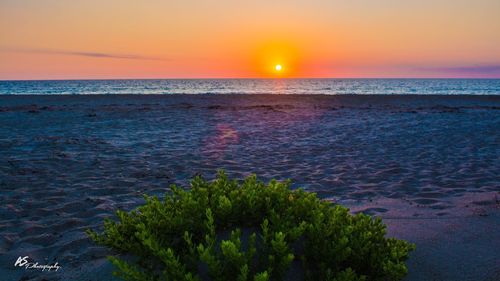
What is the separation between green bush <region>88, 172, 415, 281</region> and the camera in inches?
110

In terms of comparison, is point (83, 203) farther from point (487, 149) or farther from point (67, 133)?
point (487, 149)

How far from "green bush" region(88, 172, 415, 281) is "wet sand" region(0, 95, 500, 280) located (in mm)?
843

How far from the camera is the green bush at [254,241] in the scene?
280 cm

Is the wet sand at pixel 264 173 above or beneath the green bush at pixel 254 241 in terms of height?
beneath

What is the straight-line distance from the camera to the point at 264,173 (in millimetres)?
9320

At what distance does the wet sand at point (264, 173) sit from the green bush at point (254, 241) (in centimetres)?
84

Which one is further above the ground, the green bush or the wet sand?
the green bush

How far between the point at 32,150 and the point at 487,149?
13965 mm

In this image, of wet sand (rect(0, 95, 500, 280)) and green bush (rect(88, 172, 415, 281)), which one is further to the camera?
wet sand (rect(0, 95, 500, 280))

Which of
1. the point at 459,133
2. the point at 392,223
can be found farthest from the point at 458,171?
the point at 459,133

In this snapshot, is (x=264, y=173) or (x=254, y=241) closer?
(x=254, y=241)

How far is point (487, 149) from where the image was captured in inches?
476

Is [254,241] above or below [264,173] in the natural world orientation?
above

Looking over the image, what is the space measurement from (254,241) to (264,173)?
629cm
